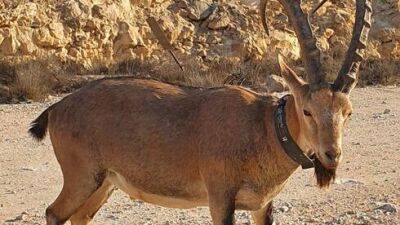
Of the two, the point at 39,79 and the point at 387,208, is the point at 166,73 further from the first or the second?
the point at 387,208

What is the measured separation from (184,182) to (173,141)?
13.6 inches

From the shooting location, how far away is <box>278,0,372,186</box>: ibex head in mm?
5922

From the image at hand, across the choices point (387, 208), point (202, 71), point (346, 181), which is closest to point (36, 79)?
point (202, 71)

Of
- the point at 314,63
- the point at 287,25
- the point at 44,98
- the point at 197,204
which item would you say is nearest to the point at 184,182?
the point at 197,204

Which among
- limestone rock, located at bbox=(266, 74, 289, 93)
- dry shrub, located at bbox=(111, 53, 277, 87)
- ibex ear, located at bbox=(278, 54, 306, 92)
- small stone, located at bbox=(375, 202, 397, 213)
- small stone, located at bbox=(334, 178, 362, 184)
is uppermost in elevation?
ibex ear, located at bbox=(278, 54, 306, 92)

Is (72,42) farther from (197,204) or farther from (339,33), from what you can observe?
(197,204)

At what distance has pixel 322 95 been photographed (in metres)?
6.11

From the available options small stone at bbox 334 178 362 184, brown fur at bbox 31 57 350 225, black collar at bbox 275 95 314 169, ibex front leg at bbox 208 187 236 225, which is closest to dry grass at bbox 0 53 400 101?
small stone at bbox 334 178 362 184

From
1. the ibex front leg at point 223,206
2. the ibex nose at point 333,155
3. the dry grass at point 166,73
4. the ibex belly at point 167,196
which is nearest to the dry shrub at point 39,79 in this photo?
the dry grass at point 166,73

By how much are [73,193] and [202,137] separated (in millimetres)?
1176

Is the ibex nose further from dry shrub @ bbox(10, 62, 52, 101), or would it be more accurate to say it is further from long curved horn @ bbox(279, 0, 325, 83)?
dry shrub @ bbox(10, 62, 52, 101)

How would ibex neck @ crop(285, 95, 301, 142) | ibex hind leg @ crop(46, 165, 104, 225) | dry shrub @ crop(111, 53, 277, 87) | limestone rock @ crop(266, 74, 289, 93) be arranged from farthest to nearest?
1. dry shrub @ crop(111, 53, 277, 87)
2. limestone rock @ crop(266, 74, 289, 93)
3. ibex hind leg @ crop(46, 165, 104, 225)
4. ibex neck @ crop(285, 95, 301, 142)

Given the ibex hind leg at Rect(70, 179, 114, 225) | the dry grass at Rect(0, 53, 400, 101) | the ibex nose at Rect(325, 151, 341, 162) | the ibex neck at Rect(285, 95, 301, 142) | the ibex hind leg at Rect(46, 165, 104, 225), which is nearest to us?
the ibex nose at Rect(325, 151, 341, 162)

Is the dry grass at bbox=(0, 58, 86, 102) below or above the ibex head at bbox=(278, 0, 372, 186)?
below
